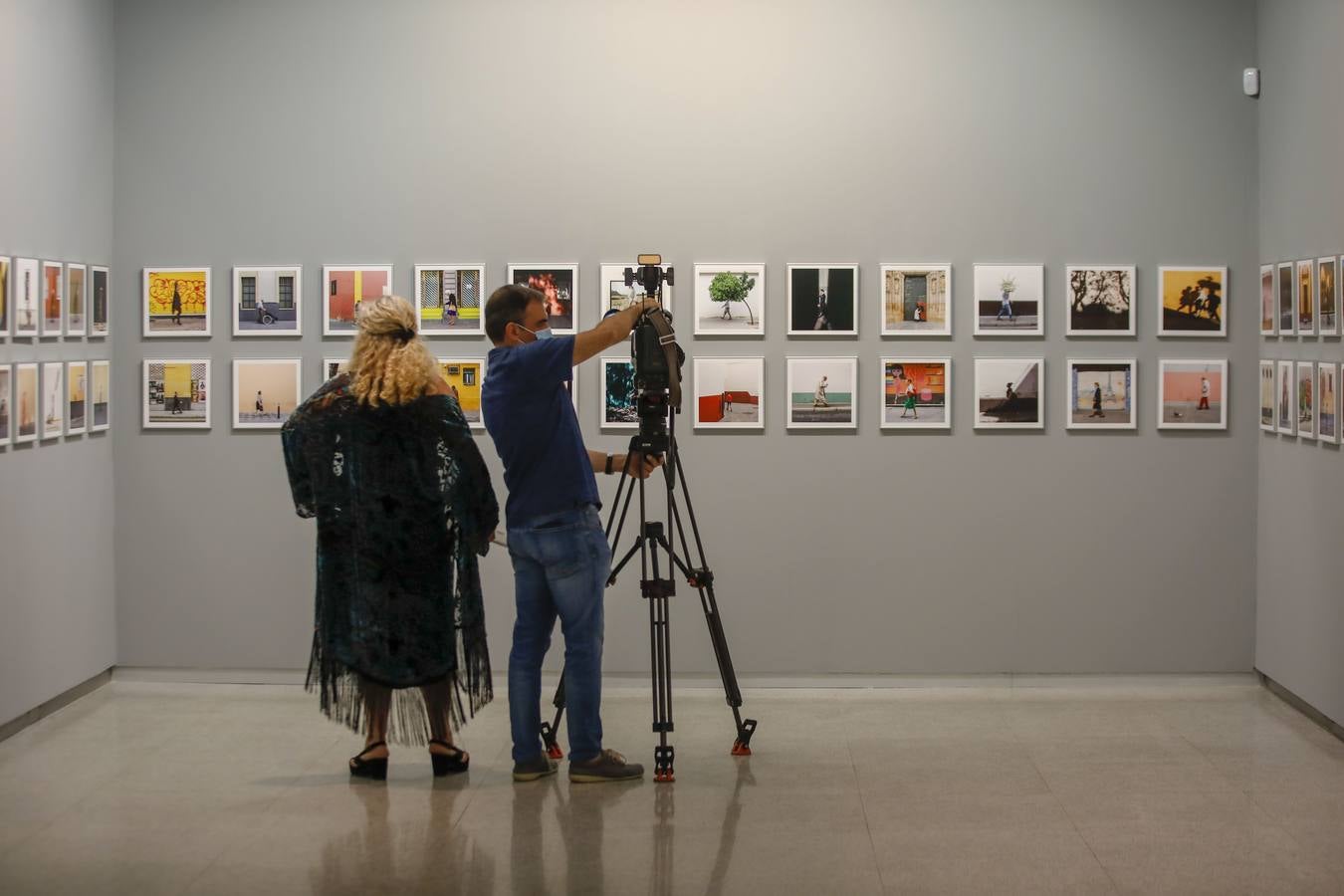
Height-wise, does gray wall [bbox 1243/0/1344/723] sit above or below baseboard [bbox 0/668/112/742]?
above

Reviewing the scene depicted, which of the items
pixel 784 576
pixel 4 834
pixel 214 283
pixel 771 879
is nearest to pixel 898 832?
pixel 771 879

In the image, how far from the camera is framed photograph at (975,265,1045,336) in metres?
7.00

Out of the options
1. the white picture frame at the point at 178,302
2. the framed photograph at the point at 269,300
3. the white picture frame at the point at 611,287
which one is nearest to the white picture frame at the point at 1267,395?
the white picture frame at the point at 611,287

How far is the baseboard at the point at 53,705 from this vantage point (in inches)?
242

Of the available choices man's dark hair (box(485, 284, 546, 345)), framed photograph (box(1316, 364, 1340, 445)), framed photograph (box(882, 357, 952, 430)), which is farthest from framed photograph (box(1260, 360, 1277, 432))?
man's dark hair (box(485, 284, 546, 345))

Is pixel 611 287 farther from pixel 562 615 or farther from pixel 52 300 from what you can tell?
pixel 52 300

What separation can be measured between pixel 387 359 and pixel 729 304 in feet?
7.09

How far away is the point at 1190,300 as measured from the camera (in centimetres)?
700

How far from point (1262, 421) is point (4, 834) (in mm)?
5425

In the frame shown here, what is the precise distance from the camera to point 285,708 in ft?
22.0

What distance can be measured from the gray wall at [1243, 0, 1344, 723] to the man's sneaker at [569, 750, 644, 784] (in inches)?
114

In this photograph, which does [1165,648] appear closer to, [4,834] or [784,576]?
[784,576]

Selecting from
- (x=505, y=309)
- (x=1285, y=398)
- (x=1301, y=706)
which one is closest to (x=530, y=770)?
(x=505, y=309)

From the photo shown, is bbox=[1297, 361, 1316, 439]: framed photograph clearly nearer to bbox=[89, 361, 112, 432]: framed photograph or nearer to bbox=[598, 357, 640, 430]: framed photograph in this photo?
bbox=[598, 357, 640, 430]: framed photograph
